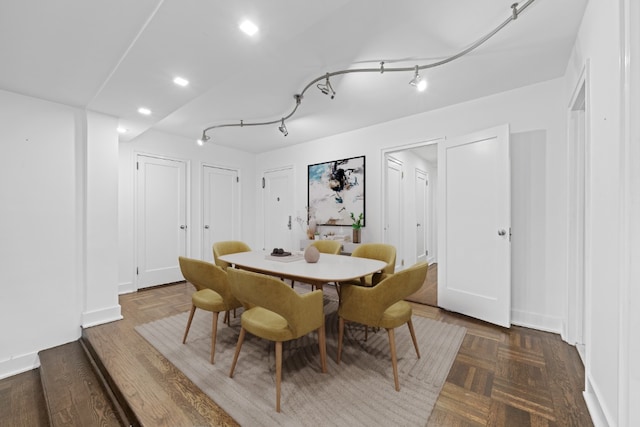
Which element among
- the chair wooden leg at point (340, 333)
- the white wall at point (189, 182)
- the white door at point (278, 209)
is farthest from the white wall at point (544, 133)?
the white wall at point (189, 182)

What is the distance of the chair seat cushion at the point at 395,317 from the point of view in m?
1.77

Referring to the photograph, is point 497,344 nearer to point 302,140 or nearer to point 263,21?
point 263,21

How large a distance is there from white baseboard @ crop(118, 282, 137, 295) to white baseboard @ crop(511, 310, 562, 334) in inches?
194

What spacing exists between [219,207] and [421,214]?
4.12m

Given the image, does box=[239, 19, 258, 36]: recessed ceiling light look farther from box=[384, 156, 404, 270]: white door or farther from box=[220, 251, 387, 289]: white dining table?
box=[384, 156, 404, 270]: white door

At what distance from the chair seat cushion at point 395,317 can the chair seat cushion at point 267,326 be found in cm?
64

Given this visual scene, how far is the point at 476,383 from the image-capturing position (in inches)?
69.7

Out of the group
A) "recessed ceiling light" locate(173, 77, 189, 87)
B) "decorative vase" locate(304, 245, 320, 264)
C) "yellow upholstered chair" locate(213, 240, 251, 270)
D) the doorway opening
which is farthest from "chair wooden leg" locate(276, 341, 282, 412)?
the doorway opening

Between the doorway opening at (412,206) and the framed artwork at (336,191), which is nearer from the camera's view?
the doorway opening at (412,206)

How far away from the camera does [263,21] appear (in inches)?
57.6

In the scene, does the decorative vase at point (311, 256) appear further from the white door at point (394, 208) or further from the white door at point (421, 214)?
the white door at point (421, 214)

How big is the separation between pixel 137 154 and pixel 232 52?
10.00 feet

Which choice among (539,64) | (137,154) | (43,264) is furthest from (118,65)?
(539,64)

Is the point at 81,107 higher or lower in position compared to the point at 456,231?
higher
